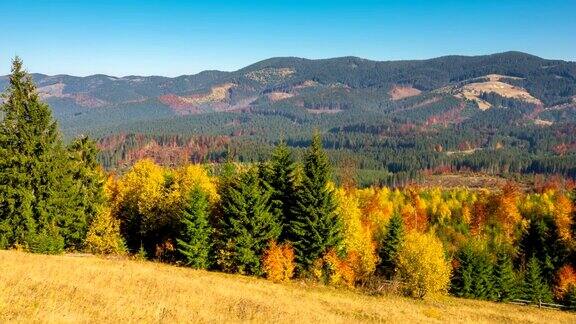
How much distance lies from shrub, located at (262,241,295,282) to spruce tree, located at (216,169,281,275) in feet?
5.22

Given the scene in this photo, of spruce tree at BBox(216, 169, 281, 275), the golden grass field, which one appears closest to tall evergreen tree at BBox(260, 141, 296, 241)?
spruce tree at BBox(216, 169, 281, 275)

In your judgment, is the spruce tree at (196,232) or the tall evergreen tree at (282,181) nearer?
the spruce tree at (196,232)

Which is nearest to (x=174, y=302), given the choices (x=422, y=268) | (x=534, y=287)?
(x=422, y=268)

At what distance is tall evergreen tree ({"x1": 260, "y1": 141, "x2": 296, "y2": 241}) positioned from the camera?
57969 mm

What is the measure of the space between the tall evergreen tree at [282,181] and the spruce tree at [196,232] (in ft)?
26.5

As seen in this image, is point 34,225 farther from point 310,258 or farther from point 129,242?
point 310,258

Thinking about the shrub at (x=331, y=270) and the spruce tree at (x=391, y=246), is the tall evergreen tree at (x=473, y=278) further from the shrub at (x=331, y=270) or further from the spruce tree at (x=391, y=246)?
the shrub at (x=331, y=270)

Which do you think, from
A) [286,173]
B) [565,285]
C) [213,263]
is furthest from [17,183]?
[565,285]

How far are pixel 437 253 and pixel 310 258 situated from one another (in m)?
17.3

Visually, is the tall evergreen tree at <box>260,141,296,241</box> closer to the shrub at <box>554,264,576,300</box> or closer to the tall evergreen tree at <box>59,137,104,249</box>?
the tall evergreen tree at <box>59,137,104,249</box>

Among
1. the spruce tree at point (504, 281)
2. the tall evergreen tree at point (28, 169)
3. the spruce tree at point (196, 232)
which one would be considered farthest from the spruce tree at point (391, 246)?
the tall evergreen tree at point (28, 169)

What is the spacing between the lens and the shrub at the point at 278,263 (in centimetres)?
5228

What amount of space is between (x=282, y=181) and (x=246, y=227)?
7.49 m

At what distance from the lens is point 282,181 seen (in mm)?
58844
